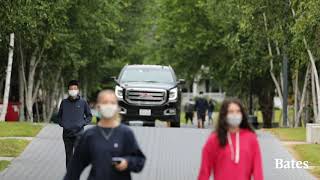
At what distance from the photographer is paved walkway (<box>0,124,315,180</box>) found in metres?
15.3

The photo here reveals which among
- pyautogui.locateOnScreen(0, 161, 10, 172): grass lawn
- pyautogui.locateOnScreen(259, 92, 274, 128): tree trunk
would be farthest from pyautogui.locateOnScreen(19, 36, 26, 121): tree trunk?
pyautogui.locateOnScreen(0, 161, 10, 172): grass lawn

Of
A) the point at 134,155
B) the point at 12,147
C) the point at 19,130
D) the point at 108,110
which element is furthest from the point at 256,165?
the point at 19,130

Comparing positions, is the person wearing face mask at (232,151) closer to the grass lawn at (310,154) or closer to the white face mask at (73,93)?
the white face mask at (73,93)

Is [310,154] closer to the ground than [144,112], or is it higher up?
closer to the ground

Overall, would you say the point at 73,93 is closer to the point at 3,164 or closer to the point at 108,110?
the point at 3,164

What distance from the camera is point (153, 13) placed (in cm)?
4869

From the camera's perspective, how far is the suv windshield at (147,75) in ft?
87.1

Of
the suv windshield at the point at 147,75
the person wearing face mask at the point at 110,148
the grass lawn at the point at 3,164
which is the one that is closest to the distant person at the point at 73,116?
the grass lawn at the point at 3,164

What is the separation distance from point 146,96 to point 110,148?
1831cm

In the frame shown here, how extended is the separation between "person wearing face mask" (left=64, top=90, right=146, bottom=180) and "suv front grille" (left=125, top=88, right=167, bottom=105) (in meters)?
18.1

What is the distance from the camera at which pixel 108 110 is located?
7.20 m

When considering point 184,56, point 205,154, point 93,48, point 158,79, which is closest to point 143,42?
point 184,56

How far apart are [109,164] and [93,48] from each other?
3263 cm

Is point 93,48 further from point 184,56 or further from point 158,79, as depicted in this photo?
point 158,79
